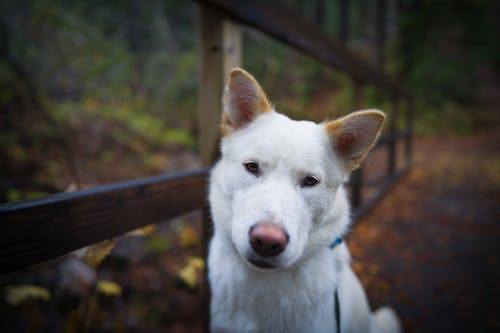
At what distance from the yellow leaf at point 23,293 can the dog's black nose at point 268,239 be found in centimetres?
223

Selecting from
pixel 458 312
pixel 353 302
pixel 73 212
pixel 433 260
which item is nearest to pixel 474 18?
pixel 433 260

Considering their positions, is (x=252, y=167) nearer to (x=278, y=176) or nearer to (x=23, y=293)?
(x=278, y=176)

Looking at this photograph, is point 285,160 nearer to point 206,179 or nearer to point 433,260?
point 206,179

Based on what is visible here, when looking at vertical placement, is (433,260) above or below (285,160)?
below

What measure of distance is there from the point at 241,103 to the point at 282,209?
2.46ft

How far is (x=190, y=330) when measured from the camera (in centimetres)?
313

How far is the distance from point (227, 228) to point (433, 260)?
3.62 metres

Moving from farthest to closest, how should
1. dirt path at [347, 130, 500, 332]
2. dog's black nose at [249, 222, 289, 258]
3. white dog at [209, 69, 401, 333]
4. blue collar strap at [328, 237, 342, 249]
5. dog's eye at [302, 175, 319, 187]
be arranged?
dirt path at [347, 130, 500, 332], blue collar strap at [328, 237, 342, 249], dog's eye at [302, 175, 319, 187], white dog at [209, 69, 401, 333], dog's black nose at [249, 222, 289, 258]

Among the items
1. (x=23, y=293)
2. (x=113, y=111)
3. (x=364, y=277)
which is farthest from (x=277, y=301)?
(x=113, y=111)

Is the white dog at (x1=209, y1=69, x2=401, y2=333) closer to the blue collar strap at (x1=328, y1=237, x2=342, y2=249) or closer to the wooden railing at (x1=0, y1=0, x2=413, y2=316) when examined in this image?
the blue collar strap at (x1=328, y1=237, x2=342, y2=249)

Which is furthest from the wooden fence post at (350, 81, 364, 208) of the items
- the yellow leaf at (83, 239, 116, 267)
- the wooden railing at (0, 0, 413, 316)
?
the yellow leaf at (83, 239, 116, 267)

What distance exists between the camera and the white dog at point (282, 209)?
1.55 m

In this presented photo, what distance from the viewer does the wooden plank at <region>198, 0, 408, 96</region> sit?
1.91 metres

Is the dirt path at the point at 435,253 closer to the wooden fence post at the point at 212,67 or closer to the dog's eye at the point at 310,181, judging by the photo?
the dog's eye at the point at 310,181
